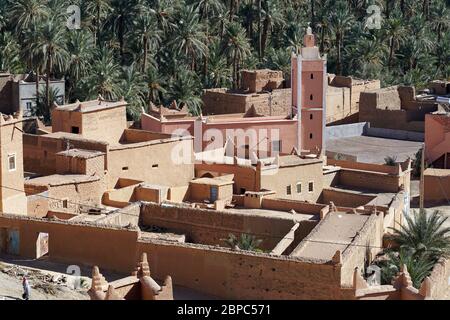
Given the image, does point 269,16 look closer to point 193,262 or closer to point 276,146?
point 276,146

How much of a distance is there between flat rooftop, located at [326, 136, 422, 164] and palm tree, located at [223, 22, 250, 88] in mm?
8421

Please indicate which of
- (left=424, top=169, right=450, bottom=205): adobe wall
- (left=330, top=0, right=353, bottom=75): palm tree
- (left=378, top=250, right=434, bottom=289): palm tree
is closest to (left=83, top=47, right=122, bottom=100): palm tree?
(left=424, top=169, right=450, bottom=205): adobe wall

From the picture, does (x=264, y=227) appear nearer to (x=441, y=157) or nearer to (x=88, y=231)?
(x=88, y=231)

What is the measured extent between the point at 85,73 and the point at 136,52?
8494mm

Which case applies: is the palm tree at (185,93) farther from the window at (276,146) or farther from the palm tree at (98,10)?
the palm tree at (98,10)

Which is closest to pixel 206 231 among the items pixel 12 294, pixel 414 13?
pixel 12 294

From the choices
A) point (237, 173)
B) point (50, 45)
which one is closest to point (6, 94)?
point (50, 45)

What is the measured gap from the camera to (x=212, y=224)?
32594mm

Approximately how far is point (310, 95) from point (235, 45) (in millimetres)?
13478

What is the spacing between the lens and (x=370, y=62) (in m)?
67.0

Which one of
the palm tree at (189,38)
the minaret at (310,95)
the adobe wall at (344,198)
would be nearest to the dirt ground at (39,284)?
the adobe wall at (344,198)

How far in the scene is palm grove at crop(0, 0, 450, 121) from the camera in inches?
2066

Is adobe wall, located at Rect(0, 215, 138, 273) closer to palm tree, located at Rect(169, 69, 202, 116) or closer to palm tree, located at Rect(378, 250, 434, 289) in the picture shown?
palm tree, located at Rect(378, 250, 434, 289)
